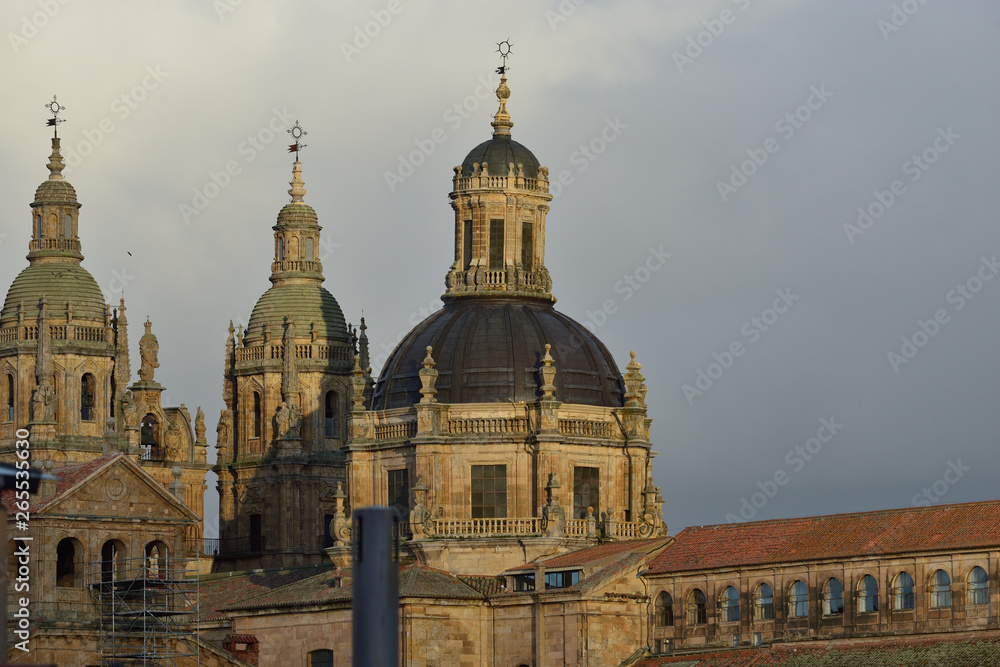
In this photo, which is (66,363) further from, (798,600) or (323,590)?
(798,600)

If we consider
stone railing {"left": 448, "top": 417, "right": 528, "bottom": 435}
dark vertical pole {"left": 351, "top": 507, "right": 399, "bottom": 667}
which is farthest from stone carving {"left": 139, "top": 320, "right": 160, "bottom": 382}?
dark vertical pole {"left": 351, "top": 507, "right": 399, "bottom": 667}

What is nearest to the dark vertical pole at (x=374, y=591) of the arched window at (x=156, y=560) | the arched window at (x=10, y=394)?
the arched window at (x=156, y=560)

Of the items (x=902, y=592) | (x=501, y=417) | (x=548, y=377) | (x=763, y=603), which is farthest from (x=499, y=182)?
(x=902, y=592)

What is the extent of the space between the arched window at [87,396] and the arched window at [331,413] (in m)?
13.0

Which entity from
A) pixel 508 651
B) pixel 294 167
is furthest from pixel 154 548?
pixel 294 167

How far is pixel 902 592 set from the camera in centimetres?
7438

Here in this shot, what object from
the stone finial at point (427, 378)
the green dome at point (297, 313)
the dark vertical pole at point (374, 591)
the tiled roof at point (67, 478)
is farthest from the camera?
the green dome at point (297, 313)

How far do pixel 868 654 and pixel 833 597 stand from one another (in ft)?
11.6

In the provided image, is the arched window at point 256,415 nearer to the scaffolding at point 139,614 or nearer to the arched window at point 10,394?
the arched window at point 10,394

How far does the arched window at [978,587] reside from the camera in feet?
236

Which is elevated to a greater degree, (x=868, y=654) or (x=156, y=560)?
(x=156, y=560)

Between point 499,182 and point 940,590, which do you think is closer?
point 940,590

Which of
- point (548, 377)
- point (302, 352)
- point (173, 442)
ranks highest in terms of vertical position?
point (302, 352)

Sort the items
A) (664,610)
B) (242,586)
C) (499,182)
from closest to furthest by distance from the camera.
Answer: (664,610)
(499,182)
(242,586)
